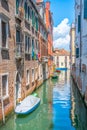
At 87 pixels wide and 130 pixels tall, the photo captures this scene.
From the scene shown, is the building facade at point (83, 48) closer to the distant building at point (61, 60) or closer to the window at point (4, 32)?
the window at point (4, 32)

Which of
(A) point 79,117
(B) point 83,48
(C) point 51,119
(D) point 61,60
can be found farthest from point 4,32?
(D) point 61,60

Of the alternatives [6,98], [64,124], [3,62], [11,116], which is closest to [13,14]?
[3,62]

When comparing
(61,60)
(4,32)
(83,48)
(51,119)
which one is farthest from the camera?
(61,60)

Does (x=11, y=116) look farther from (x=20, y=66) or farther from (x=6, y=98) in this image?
(x=20, y=66)

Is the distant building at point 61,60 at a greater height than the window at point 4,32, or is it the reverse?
the window at point 4,32

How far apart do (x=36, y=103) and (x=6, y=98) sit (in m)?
3.16

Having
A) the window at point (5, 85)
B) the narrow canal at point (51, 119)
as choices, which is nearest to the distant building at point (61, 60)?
the narrow canal at point (51, 119)

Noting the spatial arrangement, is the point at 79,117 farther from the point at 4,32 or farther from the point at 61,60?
the point at 61,60

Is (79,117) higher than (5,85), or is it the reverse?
(5,85)

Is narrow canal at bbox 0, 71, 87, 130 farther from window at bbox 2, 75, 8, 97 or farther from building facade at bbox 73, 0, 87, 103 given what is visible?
building facade at bbox 73, 0, 87, 103

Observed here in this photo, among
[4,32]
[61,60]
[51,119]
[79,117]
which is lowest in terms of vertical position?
[79,117]

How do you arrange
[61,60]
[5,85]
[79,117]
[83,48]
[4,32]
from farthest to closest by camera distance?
1. [61,60]
2. [83,48]
3. [79,117]
4. [5,85]
5. [4,32]

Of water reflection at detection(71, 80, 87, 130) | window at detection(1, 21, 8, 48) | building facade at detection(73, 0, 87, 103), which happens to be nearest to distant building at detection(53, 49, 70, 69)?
building facade at detection(73, 0, 87, 103)

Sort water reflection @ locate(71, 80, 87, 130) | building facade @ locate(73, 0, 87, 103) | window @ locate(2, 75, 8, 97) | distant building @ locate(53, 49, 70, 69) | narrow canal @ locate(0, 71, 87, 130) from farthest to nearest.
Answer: distant building @ locate(53, 49, 70, 69), building facade @ locate(73, 0, 87, 103), window @ locate(2, 75, 8, 97), water reflection @ locate(71, 80, 87, 130), narrow canal @ locate(0, 71, 87, 130)
